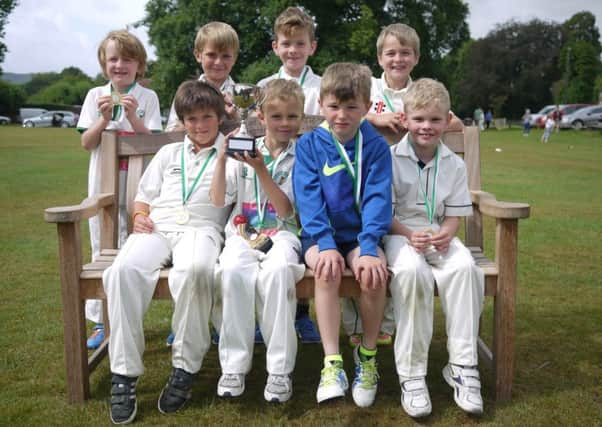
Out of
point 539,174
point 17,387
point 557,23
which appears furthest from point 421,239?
point 557,23

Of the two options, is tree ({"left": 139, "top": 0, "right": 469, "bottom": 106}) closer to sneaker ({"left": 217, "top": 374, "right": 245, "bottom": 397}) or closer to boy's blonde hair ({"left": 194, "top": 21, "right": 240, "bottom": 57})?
boy's blonde hair ({"left": 194, "top": 21, "right": 240, "bottom": 57})

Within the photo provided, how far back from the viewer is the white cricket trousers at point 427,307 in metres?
3.12

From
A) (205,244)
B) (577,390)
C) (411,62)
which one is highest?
(411,62)

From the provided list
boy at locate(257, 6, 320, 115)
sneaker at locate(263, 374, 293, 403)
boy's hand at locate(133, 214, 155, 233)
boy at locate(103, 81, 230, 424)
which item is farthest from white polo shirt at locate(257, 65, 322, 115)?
sneaker at locate(263, 374, 293, 403)

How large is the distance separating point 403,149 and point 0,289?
12.9 ft

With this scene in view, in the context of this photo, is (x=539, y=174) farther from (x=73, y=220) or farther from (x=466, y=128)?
(x=73, y=220)

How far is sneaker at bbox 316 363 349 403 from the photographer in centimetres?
303

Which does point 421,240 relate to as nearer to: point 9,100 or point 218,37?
point 218,37

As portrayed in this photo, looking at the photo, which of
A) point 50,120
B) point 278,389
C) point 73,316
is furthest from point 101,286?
point 50,120

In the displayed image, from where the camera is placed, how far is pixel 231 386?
3.08m

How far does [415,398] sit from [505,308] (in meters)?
0.70

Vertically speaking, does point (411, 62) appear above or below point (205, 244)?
above

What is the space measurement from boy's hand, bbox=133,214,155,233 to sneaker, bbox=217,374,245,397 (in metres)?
1.00

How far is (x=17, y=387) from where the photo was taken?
3461 mm
